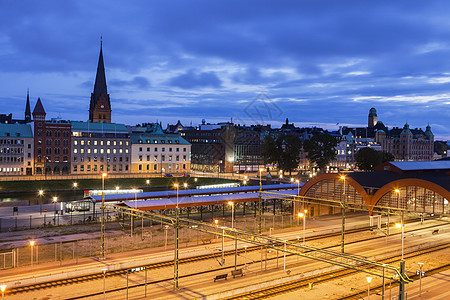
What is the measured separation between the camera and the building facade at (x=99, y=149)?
134 m

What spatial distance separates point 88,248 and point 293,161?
9707 centimetres

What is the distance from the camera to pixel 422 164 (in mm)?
85812

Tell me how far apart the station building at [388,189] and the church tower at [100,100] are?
122351 mm

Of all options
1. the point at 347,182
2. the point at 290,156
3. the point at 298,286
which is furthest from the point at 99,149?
the point at 298,286

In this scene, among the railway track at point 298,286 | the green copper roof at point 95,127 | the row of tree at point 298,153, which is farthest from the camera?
the green copper roof at point 95,127

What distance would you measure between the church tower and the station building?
12235 centimetres

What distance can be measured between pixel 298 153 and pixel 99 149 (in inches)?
2554

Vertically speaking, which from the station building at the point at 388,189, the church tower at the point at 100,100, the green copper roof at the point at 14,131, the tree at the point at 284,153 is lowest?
the station building at the point at 388,189

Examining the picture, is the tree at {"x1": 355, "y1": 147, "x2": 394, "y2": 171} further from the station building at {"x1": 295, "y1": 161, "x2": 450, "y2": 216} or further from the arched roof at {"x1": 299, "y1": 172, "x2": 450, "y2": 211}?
the arched roof at {"x1": 299, "y1": 172, "x2": 450, "y2": 211}

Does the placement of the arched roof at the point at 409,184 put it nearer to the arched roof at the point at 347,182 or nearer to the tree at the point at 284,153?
the arched roof at the point at 347,182

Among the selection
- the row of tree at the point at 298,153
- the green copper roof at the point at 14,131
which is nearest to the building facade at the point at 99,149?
the green copper roof at the point at 14,131

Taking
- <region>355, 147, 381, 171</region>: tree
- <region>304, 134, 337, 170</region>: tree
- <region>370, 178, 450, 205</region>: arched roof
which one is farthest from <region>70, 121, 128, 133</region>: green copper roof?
<region>370, 178, 450, 205</region>: arched roof

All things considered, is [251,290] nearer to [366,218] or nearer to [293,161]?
[366,218]

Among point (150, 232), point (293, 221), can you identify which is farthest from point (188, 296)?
point (293, 221)
